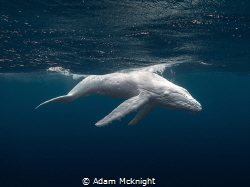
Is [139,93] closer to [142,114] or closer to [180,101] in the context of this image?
[142,114]

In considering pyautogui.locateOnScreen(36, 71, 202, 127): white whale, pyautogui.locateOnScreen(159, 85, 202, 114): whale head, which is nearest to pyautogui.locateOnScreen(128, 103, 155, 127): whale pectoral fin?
pyautogui.locateOnScreen(36, 71, 202, 127): white whale

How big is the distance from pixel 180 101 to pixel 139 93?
5.53ft

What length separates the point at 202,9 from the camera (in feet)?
26.8

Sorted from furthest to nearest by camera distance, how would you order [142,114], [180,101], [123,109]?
1. [142,114]
2. [180,101]
3. [123,109]

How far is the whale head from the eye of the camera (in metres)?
6.89

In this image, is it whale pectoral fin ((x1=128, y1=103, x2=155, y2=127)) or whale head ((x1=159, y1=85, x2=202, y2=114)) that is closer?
whale head ((x1=159, y1=85, x2=202, y2=114))

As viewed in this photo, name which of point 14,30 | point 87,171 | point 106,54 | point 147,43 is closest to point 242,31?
point 147,43

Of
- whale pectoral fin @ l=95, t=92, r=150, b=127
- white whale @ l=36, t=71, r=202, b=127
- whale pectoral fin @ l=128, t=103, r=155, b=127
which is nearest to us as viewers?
whale pectoral fin @ l=95, t=92, r=150, b=127

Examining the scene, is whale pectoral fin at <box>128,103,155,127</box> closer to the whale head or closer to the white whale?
the white whale

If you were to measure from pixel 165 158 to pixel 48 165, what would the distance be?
45.9 feet

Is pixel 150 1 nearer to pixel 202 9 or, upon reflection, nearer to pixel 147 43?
pixel 202 9

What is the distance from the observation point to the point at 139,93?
25.4ft

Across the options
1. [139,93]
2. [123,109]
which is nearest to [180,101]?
[139,93]

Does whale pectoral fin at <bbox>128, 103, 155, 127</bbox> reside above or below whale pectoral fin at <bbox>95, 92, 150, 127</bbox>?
below
